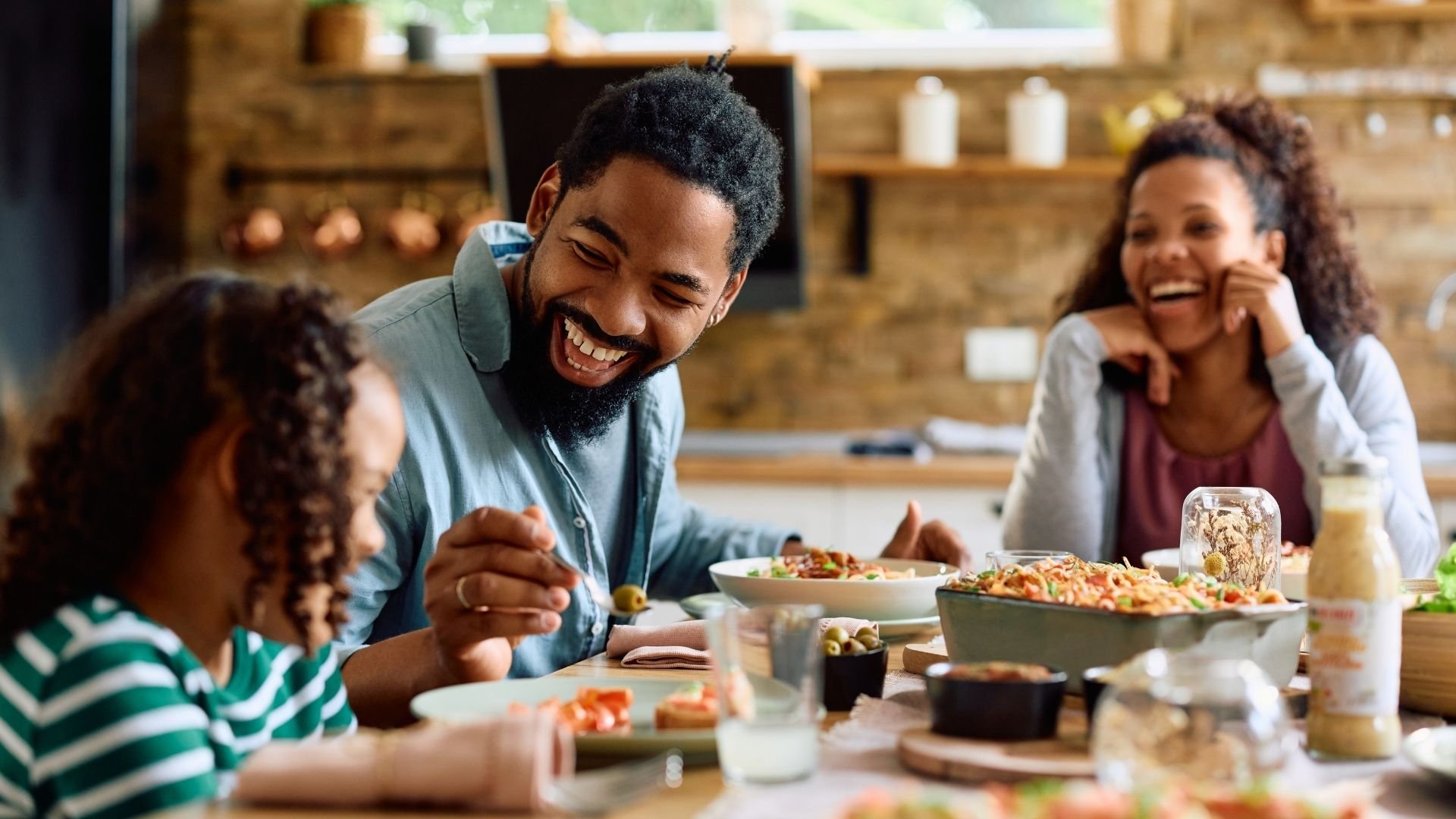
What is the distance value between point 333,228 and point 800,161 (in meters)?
1.42

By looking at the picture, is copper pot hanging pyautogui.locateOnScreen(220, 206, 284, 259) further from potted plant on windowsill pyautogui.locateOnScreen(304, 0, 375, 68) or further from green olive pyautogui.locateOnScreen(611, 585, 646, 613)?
green olive pyautogui.locateOnScreen(611, 585, 646, 613)

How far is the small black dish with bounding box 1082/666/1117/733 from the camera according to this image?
3.34 feet

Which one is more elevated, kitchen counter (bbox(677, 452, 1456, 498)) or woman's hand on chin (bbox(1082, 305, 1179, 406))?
woman's hand on chin (bbox(1082, 305, 1179, 406))

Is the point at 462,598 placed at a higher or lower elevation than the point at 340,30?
lower

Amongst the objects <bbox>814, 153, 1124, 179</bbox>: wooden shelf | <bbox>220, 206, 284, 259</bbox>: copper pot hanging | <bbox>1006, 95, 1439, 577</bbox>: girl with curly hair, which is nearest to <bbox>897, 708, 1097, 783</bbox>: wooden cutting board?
<bbox>1006, 95, 1439, 577</bbox>: girl with curly hair

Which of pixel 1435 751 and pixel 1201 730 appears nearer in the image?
pixel 1201 730

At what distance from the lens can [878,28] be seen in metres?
4.34

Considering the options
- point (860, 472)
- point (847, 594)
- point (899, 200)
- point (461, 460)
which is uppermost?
point (899, 200)

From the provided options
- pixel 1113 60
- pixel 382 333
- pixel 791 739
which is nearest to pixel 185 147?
pixel 1113 60

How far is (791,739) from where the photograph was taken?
36.9 inches

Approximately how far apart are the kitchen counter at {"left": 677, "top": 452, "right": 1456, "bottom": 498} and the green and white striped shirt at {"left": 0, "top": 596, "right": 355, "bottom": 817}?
8.72ft

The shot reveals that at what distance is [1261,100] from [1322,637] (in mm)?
1832

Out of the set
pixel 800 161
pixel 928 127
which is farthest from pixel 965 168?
pixel 800 161

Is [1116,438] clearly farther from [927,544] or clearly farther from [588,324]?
[588,324]
